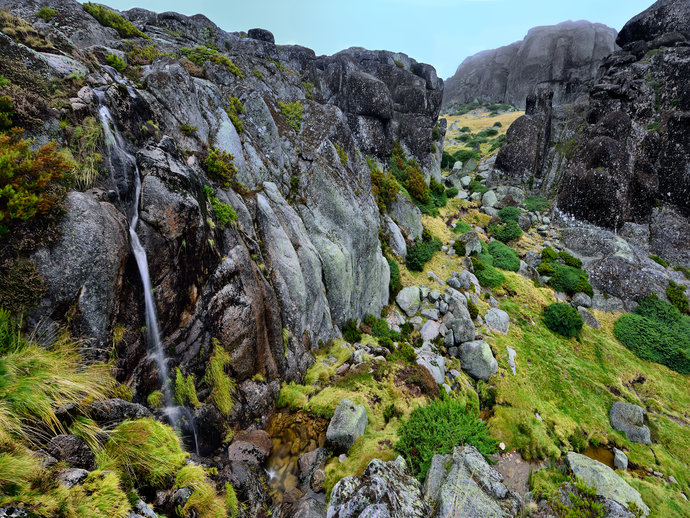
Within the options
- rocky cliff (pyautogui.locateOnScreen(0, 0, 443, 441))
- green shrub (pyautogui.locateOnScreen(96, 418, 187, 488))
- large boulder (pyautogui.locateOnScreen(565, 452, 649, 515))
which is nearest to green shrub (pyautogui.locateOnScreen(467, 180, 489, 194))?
rocky cliff (pyautogui.locateOnScreen(0, 0, 443, 441))

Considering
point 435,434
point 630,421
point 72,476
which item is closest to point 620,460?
point 630,421

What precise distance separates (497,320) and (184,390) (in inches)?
743

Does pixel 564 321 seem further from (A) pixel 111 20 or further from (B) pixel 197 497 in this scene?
(A) pixel 111 20

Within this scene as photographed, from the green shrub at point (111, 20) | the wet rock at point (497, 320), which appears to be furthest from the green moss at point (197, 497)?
the green shrub at point (111, 20)

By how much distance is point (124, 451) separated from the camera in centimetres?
598

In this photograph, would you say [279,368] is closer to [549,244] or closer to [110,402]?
[110,402]

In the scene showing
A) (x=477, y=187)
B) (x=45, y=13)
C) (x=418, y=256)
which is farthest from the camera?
(x=477, y=187)

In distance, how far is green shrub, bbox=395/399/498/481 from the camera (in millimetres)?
9770

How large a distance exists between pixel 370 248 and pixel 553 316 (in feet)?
46.3

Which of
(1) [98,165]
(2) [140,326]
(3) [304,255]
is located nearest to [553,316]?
(3) [304,255]

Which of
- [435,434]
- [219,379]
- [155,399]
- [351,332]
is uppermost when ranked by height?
[155,399]

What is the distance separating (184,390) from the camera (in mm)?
9234

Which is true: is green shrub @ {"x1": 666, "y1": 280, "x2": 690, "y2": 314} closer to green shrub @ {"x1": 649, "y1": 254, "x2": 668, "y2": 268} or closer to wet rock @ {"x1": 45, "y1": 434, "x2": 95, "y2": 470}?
green shrub @ {"x1": 649, "y1": 254, "x2": 668, "y2": 268}

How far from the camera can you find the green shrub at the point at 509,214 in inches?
1291
